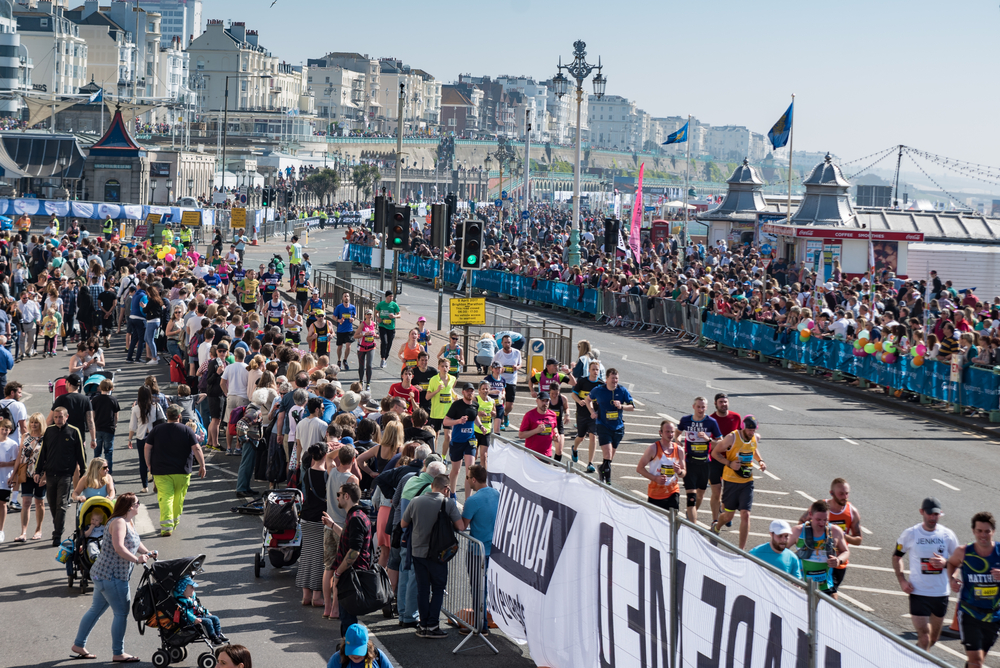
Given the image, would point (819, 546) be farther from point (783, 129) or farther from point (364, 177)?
point (364, 177)

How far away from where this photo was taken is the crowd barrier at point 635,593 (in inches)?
245

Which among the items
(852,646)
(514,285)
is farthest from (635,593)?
(514,285)

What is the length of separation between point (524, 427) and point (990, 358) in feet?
37.7

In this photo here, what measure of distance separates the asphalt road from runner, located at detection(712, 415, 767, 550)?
63cm

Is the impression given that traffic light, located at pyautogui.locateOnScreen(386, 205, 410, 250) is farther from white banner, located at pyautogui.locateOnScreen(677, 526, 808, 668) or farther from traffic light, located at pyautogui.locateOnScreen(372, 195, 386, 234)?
white banner, located at pyautogui.locateOnScreen(677, 526, 808, 668)

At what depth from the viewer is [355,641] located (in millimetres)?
7383

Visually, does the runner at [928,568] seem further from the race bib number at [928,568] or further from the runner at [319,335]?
the runner at [319,335]

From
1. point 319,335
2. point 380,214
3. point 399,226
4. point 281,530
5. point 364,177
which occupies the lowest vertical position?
point 281,530

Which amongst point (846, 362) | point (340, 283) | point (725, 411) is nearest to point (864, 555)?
point (725, 411)

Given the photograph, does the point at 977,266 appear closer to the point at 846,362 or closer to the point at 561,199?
the point at 846,362

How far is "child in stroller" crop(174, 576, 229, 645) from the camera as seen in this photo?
962cm

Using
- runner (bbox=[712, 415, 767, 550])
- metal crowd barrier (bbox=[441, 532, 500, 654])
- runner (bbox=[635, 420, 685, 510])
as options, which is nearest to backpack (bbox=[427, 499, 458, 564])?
metal crowd barrier (bbox=[441, 532, 500, 654])

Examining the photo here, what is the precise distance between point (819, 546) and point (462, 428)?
542cm

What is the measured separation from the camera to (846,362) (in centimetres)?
2633
